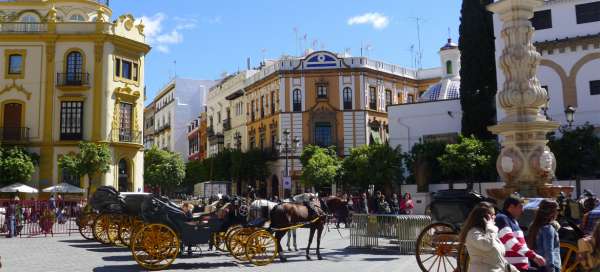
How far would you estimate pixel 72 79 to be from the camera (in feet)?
110

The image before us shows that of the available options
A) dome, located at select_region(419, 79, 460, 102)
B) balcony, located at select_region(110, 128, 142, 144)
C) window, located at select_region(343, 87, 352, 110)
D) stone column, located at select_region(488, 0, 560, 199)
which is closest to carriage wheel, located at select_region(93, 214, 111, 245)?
stone column, located at select_region(488, 0, 560, 199)

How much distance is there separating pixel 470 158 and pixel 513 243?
22.0 m

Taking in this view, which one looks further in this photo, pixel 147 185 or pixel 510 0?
pixel 147 185

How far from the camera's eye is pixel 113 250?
15.6 m

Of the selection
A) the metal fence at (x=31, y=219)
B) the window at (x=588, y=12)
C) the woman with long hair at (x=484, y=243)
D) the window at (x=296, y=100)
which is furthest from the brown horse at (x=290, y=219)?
the window at (x=296, y=100)

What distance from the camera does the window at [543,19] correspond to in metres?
30.2

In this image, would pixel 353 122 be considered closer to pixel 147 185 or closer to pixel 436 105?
pixel 436 105

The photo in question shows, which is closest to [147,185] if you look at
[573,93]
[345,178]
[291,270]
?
[345,178]

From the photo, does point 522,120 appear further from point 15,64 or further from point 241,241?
point 15,64

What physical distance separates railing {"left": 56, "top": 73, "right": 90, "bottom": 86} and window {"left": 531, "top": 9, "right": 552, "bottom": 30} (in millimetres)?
25443

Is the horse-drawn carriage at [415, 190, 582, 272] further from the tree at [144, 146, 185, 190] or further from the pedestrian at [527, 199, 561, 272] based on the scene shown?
the tree at [144, 146, 185, 190]

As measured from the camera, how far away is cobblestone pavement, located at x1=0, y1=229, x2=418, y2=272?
473 inches

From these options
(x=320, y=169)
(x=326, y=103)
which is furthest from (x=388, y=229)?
(x=326, y=103)

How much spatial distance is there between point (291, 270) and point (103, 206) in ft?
25.0
